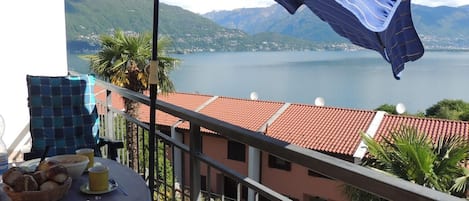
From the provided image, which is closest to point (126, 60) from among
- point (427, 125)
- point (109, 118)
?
point (109, 118)

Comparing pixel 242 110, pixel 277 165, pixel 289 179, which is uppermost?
pixel 242 110

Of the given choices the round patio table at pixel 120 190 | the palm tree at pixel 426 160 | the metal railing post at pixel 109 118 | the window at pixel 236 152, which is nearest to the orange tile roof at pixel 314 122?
the window at pixel 236 152

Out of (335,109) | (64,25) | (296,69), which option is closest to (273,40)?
(296,69)

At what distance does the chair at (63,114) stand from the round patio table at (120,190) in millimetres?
1038

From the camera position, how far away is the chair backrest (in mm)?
2848

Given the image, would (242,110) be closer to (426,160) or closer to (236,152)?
(236,152)

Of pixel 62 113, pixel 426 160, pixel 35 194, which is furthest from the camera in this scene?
pixel 426 160

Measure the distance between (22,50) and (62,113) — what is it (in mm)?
1636

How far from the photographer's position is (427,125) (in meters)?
17.4

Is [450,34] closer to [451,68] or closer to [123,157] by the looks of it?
[451,68]

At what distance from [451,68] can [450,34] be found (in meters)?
7.48

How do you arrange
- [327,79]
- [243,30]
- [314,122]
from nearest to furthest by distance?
1. [314,122]
2. [327,79]
3. [243,30]

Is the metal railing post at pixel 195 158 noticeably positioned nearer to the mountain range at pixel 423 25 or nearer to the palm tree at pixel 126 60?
the palm tree at pixel 126 60

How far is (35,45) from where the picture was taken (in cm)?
431
